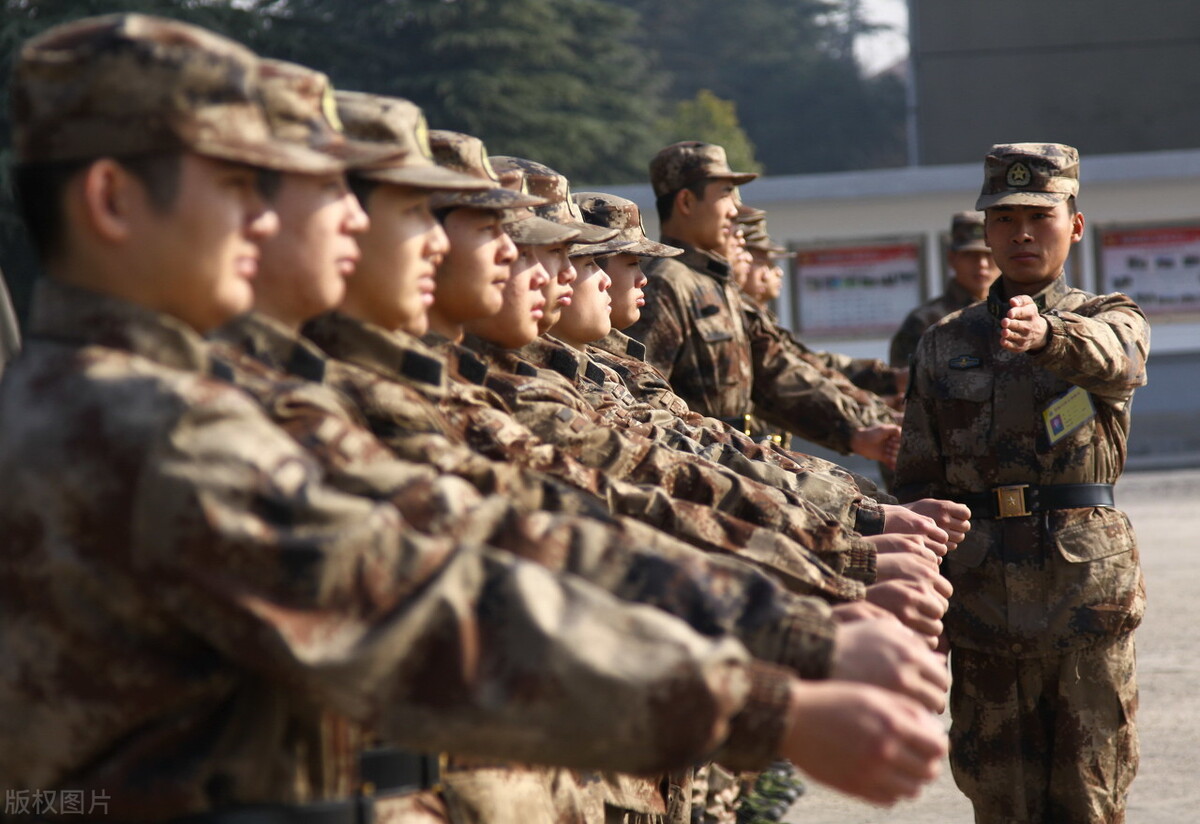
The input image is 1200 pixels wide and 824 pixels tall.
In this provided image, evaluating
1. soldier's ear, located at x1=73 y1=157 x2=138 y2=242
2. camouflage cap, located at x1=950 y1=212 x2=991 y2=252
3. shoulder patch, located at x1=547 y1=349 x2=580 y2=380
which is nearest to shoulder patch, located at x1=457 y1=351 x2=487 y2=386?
shoulder patch, located at x1=547 y1=349 x2=580 y2=380

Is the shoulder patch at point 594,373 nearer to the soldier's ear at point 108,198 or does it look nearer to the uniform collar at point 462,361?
the uniform collar at point 462,361

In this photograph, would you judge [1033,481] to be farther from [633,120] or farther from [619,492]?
[633,120]

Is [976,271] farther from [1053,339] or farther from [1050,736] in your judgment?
[1053,339]

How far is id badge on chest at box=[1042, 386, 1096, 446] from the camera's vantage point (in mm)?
5156

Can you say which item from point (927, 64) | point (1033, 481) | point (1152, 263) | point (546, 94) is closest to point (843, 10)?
point (546, 94)

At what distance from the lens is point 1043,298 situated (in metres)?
5.36

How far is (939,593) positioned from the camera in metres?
3.30

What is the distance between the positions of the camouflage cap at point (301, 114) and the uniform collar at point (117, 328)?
1.11ft

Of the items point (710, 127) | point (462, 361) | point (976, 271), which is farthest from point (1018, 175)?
point (710, 127)

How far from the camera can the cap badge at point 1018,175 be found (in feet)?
17.7

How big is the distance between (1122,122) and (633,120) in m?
12.6

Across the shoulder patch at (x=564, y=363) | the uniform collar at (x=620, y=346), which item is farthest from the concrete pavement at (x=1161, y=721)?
the shoulder patch at (x=564, y=363)

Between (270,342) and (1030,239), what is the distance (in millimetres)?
3592

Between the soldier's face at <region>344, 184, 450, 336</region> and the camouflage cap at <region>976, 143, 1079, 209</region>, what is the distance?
311 cm
